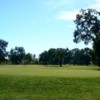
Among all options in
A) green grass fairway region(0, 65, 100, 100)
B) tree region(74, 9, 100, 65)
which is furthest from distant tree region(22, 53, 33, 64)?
green grass fairway region(0, 65, 100, 100)

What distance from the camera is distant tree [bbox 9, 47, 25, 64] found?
17038 centimetres

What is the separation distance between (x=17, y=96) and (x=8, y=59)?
15168 centimetres

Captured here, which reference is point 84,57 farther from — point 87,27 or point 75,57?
point 87,27

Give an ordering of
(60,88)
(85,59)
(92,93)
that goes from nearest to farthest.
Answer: (92,93), (60,88), (85,59)

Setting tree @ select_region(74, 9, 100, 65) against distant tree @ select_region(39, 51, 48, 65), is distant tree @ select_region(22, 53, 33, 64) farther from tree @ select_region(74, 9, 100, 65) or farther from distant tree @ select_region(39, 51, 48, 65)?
tree @ select_region(74, 9, 100, 65)

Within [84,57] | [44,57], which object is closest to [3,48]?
[44,57]

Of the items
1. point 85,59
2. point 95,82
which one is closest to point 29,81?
point 95,82

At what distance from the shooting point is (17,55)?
176875 mm

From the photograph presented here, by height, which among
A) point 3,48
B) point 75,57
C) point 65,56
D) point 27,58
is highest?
point 3,48

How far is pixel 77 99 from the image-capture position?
19156mm

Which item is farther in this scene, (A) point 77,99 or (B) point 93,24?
(B) point 93,24

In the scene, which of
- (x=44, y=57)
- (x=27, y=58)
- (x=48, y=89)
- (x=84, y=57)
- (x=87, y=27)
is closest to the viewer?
(x=48, y=89)

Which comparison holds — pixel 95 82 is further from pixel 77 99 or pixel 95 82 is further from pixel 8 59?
pixel 8 59

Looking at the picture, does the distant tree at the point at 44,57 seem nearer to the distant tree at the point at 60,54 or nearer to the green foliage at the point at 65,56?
the green foliage at the point at 65,56
